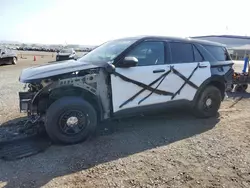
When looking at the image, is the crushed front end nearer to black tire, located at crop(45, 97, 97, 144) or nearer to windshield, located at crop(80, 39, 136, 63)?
black tire, located at crop(45, 97, 97, 144)

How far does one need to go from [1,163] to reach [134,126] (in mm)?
2562

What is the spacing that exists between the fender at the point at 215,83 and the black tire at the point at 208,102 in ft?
0.36

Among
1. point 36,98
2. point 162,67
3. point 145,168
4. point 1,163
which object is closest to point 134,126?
point 162,67

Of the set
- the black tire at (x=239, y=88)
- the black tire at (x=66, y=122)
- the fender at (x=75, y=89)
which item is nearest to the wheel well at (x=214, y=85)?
the fender at (x=75, y=89)

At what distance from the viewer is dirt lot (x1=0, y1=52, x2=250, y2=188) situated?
3.21 m

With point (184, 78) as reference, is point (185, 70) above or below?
above

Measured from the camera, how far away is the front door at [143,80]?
4.44 metres

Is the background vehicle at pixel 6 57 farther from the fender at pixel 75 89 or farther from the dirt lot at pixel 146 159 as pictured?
the fender at pixel 75 89

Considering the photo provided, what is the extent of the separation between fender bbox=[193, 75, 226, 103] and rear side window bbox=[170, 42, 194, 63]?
0.64 meters

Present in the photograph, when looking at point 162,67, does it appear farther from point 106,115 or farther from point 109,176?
point 109,176

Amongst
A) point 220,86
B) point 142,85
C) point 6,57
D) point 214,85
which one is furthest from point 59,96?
point 6,57

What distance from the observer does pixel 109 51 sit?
4.89 metres

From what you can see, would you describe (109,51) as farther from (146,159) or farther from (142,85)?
(146,159)

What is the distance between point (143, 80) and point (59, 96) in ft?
5.06
